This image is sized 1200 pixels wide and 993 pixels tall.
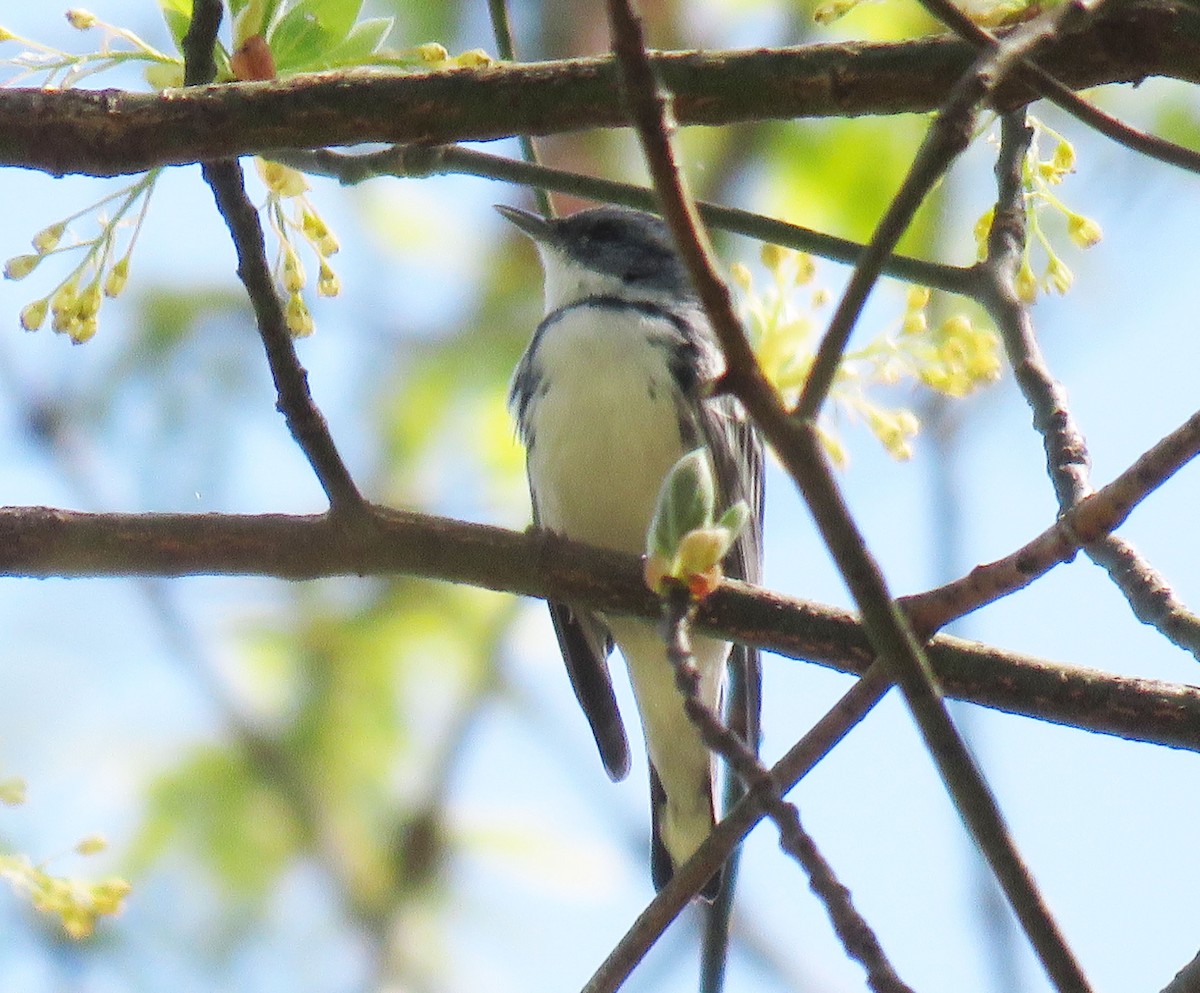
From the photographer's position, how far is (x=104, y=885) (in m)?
2.69

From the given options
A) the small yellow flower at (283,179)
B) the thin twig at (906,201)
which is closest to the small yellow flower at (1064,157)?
the thin twig at (906,201)

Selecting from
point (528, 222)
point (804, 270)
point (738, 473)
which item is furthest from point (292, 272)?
point (528, 222)

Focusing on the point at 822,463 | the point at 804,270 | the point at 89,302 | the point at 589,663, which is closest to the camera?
the point at 822,463

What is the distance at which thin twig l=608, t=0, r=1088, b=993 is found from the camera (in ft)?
4.53

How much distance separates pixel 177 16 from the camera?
248cm

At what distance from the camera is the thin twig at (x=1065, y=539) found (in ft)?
6.48

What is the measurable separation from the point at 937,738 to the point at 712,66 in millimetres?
1160

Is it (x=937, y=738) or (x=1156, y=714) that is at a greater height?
(x=1156, y=714)

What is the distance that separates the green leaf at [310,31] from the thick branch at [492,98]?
10 centimetres

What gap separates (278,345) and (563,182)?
603mm

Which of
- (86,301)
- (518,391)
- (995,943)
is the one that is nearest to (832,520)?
(86,301)

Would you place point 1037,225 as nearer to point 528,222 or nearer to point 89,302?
point 89,302

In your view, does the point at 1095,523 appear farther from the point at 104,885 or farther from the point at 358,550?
the point at 104,885

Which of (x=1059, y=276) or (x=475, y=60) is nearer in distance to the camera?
(x=475, y=60)
